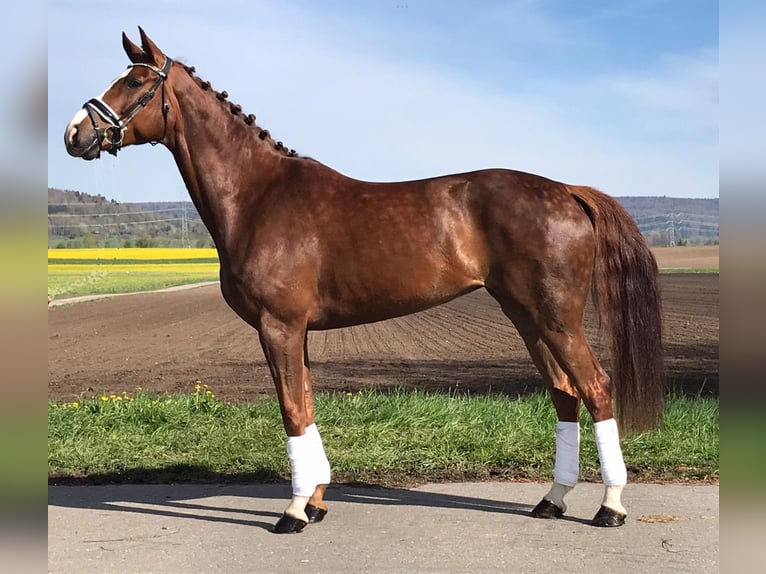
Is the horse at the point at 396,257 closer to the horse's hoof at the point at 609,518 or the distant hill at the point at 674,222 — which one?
the horse's hoof at the point at 609,518

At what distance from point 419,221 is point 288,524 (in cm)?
208

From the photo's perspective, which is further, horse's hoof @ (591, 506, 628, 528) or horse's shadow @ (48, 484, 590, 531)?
horse's shadow @ (48, 484, 590, 531)

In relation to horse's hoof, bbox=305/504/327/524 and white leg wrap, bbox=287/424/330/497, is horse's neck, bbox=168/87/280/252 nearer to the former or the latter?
white leg wrap, bbox=287/424/330/497

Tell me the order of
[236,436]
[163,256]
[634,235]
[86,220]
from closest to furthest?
[634,235] → [236,436] → [86,220] → [163,256]

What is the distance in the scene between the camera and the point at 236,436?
6621 mm

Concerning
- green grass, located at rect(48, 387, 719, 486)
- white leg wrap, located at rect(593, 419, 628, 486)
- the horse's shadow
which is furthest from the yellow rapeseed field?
white leg wrap, located at rect(593, 419, 628, 486)

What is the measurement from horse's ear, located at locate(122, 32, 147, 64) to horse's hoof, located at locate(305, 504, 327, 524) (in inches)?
123

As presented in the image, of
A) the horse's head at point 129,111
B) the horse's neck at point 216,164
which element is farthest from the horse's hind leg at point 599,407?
the horse's head at point 129,111

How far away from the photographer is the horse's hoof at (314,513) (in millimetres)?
4744

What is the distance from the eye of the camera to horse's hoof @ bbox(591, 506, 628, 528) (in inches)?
178

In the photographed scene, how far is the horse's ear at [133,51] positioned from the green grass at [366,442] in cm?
313
